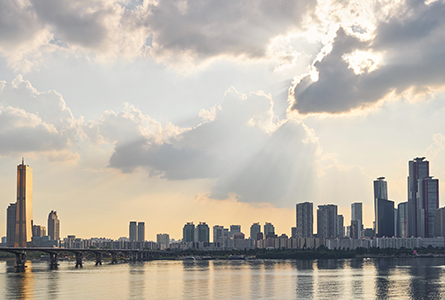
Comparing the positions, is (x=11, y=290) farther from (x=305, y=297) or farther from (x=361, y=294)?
(x=361, y=294)

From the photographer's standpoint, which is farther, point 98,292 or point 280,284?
point 280,284

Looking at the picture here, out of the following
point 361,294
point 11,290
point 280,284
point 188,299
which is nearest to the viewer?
point 188,299

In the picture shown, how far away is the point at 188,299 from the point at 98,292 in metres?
25.6

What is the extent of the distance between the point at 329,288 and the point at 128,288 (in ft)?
165

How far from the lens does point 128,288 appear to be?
426 ft

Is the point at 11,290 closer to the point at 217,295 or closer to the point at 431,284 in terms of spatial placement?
the point at 217,295

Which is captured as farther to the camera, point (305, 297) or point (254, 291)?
point (254, 291)

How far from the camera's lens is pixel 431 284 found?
138500 millimetres

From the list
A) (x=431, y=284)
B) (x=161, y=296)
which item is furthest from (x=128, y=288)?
(x=431, y=284)

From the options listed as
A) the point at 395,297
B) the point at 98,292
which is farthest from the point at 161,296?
the point at 395,297

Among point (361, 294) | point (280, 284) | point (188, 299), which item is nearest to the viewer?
point (188, 299)

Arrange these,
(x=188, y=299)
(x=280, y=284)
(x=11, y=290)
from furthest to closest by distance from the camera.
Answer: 1. (x=280, y=284)
2. (x=11, y=290)
3. (x=188, y=299)

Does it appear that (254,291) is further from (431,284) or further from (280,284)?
(431,284)

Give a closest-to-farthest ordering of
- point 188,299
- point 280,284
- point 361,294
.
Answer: point 188,299 < point 361,294 < point 280,284
